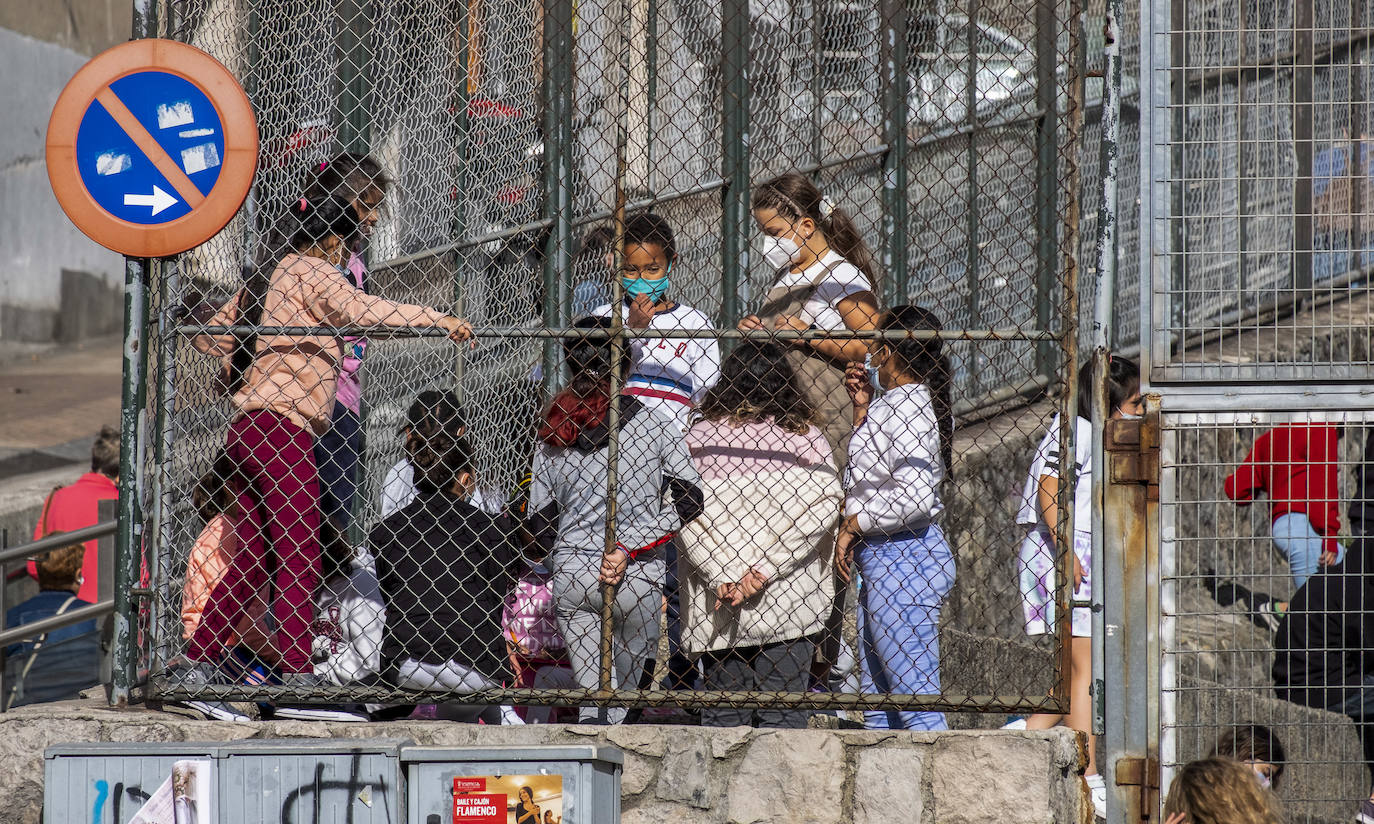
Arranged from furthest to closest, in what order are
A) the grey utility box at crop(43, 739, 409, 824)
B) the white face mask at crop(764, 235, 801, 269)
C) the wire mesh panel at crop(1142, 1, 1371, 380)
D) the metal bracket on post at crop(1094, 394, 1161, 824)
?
the white face mask at crop(764, 235, 801, 269), the metal bracket on post at crop(1094, 394, 1161, 824), the wire mesh panel at crop(1142, 1, 1371, 380), the grey utility box at crop(43, 739, 409, 824)

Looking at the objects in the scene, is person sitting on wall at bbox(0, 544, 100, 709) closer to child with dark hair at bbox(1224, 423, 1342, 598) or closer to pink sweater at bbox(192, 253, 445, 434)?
pink sweater at bbox(192, 253, 445, 434)

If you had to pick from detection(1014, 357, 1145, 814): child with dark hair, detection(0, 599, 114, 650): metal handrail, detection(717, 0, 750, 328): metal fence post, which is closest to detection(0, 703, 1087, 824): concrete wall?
detection(1014, 357, 1145, 814): child with dark hair

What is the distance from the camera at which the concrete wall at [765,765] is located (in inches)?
168

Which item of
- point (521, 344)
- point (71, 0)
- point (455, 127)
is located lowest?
point (521, 344)

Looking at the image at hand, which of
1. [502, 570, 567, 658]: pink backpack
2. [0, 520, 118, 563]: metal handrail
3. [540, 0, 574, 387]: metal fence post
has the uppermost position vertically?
[540, 0, 574, 387]: metal fence post

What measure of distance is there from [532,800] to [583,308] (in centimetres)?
314

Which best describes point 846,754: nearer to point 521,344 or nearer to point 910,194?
point 521,344

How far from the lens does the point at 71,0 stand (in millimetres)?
16516

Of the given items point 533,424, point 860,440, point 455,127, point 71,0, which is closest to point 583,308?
point 533,424

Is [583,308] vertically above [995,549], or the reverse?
[583,308]

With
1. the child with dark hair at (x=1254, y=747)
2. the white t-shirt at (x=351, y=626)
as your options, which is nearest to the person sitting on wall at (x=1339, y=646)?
the child with dark hair at (x=1254, y=747)

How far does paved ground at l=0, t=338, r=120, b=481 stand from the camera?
11.9 metres

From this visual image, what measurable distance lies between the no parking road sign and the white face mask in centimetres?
190

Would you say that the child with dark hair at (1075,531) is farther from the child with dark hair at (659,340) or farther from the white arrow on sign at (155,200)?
the white arrow on sign at (155,200)
